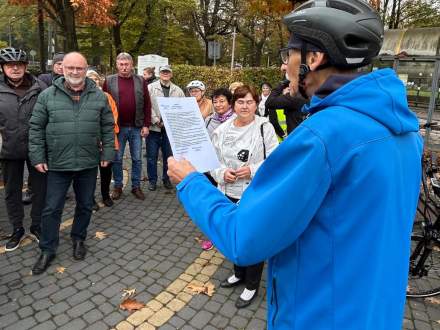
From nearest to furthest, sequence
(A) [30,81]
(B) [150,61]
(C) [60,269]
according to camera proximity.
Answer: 1. (C) [60,269]
2. (A) [30,81]
3. (B) [150,61]

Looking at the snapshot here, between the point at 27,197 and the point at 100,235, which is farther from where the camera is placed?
the point at 27,197

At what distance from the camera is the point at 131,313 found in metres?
3.30

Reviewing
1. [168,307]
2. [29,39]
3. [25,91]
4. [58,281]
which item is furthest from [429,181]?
[29,39]

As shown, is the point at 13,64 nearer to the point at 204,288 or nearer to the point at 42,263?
the point at 42,263

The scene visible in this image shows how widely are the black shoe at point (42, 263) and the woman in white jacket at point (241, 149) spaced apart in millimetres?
1953

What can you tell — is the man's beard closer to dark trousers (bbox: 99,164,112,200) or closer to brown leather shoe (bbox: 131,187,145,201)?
dark trousers (bbox: 99,164,112,200)

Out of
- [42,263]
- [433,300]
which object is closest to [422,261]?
[433,300]

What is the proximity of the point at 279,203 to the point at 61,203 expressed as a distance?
141 inches

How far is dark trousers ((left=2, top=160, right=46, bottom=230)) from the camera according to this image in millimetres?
4422

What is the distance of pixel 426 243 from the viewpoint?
3.54 m

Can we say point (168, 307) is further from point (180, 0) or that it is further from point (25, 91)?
point (180, 0)

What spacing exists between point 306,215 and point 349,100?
0.36m

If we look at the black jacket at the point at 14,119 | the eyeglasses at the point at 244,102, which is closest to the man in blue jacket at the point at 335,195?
the eyeglasses at the point at 244,102

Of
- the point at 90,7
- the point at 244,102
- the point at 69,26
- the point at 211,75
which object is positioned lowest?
the point at 244,102
